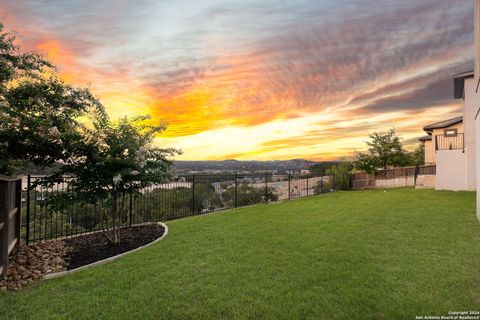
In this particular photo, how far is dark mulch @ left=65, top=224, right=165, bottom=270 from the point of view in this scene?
5.81 metres

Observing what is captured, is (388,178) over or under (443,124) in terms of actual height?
under

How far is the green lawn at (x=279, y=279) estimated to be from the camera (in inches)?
134

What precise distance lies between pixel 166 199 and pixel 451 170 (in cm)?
1643

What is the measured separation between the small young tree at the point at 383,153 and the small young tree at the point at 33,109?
1967 centimetres

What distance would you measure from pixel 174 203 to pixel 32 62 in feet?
20.2

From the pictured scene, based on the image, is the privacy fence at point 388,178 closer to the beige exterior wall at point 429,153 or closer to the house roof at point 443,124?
the house roof at point 443,124

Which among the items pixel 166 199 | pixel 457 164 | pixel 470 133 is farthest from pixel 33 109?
pixel 457 164

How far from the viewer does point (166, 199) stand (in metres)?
10.7

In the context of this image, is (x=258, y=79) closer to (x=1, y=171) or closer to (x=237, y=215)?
(x=237, y=215)

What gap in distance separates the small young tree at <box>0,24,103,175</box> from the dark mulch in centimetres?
201

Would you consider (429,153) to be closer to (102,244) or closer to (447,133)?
(447,133)

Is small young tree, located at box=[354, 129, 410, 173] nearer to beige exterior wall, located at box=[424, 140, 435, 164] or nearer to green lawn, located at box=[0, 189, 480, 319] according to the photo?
beige exterior wall, located at box=[424, 140, 435, 164]

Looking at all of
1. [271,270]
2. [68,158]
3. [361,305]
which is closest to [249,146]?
[68,158]

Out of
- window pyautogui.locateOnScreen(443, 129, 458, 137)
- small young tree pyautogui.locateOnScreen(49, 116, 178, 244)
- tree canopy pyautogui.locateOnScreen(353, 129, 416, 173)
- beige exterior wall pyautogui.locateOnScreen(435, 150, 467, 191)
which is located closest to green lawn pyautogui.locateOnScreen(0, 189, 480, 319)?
small young tree pyautogui.locateOnScreen(49, 116, 178, 244)
